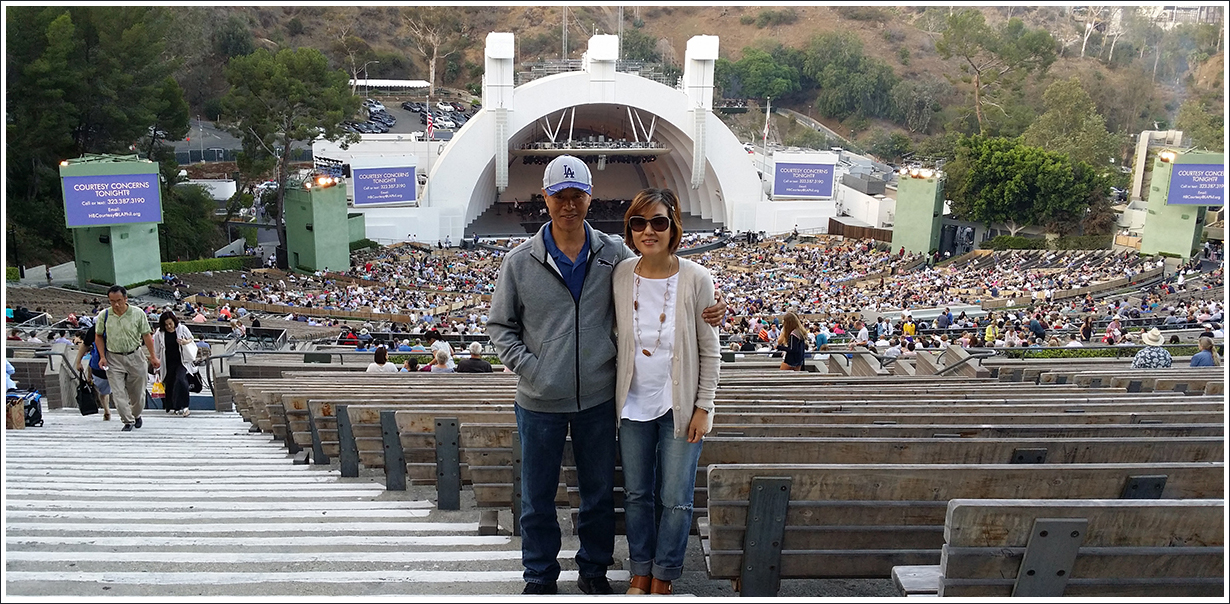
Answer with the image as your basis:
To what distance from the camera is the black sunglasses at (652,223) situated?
10.9 ft

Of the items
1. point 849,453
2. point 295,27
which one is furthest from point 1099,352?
point 295,27

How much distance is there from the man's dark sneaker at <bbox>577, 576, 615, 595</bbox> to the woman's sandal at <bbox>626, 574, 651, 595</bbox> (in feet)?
0.30

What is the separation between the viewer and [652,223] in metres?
3.32

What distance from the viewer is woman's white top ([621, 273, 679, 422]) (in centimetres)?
337

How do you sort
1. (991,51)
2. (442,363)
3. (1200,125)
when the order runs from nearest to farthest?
(442,363) < (1200,125) < (991,51)

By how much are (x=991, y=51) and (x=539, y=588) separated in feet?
239

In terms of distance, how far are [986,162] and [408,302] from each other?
86.5ft

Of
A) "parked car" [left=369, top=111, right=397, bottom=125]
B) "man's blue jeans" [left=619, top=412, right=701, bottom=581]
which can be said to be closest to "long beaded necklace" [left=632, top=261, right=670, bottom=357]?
"man's blue jeans" [left=619, top=412, right=701, bottom=581]

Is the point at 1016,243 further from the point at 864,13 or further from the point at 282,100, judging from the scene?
the point at 864,13

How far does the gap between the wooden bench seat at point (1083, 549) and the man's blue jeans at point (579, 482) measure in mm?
1288

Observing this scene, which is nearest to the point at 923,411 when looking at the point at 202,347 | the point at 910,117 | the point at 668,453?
the point at 668,453

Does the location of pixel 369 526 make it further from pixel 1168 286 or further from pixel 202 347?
pixel 1168 286

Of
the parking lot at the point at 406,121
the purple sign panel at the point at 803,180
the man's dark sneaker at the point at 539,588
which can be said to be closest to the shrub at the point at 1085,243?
the purple sign panel at the point at 803,180

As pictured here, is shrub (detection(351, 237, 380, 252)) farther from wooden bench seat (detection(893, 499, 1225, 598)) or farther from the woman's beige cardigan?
wooden bench seat (detection(893, 499, 1225, 598))
